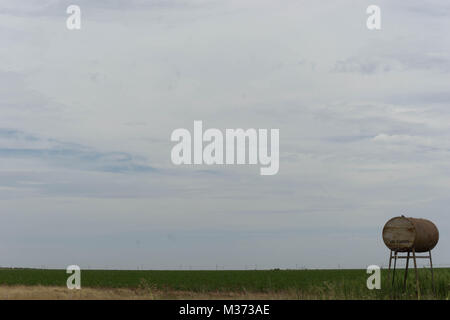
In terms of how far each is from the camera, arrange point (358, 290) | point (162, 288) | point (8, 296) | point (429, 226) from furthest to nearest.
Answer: point (162, 288)
point (429, 226)
point (358, 290)
point (8, 296)

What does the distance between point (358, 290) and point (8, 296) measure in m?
15.7

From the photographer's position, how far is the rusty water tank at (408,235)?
25.8 meters

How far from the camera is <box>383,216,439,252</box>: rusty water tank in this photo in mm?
25750

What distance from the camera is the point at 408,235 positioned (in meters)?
25.8

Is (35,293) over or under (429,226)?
under
